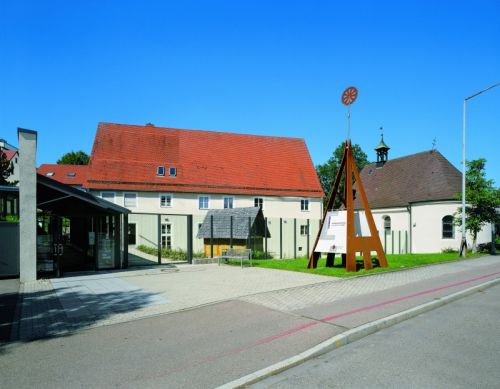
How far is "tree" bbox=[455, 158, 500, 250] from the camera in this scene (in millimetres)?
24625

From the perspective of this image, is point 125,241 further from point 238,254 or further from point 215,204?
point 215,204

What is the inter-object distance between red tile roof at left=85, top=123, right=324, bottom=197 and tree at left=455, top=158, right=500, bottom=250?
1616 cm

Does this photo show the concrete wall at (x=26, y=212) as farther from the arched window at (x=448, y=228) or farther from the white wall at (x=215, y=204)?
the arched window at (x=448, y=228)

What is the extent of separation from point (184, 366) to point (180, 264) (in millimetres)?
12659

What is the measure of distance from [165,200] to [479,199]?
81.9 feet

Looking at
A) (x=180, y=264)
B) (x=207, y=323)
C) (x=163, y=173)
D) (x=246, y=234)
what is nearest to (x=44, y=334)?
(x=207, y=323)

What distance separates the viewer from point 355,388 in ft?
14.2

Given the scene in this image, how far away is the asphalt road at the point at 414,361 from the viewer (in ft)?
14.8

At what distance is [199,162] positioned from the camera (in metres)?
38.3

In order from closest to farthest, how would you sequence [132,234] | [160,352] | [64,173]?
[160,352] < [132,234] < [64,173]

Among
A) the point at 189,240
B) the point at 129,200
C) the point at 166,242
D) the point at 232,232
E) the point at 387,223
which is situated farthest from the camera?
the point at 387,223

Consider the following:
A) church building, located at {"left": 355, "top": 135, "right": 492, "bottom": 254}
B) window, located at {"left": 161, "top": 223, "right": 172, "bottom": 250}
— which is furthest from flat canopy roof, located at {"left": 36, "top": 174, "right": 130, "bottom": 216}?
church building, located at {"left": 355, "top": 135, "right": 492, "bottom": 254}

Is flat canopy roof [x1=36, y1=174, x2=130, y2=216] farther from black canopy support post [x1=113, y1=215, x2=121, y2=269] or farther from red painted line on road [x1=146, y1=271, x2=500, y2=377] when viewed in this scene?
red painted line on road [x1=146, y1=271, x2=500, y2=377]

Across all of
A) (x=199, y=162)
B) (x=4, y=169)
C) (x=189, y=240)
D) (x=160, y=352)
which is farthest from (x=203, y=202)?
(x=160, y=352)
